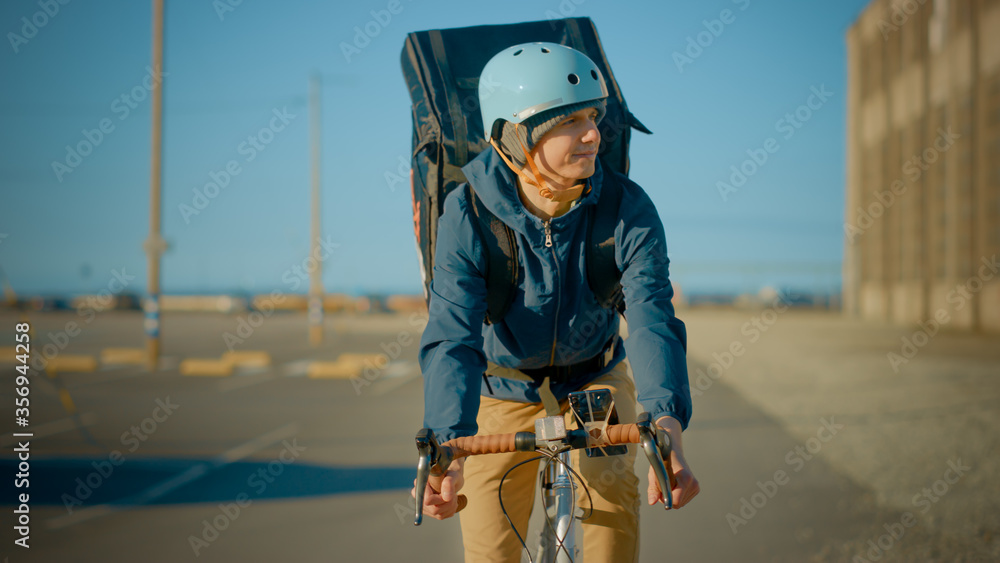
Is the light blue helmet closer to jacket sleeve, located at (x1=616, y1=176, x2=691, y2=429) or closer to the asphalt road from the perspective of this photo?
jacket sleeve, located at (x1=616, y1=176, x2=691, y2=429)

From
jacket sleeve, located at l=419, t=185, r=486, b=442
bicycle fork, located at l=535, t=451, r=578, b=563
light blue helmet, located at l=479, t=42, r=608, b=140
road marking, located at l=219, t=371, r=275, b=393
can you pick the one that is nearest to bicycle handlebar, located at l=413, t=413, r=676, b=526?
jacket sleeve, located at l=419, t=185, r=486, b=442

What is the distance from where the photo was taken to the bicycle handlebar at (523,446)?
1531 mm

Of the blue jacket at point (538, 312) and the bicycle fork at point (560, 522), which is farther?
the bicycle fork at point (560, 522)

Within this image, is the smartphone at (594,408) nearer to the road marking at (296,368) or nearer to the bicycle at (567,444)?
the bicycle at (567,444)

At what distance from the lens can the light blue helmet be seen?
2.12 meters

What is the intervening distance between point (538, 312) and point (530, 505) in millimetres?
741

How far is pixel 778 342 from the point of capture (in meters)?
22.0

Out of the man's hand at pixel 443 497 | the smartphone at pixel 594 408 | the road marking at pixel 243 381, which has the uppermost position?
the smartphone at pixel 594 408

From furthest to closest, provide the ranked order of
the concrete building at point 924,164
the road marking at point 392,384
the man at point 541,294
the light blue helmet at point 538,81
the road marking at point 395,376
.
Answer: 1. the concrete building at point 924,164
2. the road marking at point 395,376
3. the road marking at point 392,384
4. the light blue helmet at point 538,81
5. the man at point 541,294

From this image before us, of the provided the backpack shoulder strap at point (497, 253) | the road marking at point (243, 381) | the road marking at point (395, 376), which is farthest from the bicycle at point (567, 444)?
the road marking at point (243, 381)

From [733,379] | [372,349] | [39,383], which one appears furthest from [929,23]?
[39,383]

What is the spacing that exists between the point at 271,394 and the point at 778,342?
52.6 ft

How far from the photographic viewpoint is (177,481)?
6.24 meters

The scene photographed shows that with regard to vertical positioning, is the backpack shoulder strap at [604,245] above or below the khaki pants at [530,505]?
above
